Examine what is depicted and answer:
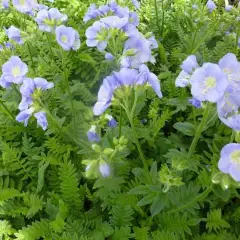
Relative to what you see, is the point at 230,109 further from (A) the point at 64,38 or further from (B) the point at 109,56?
(A) the point at 64,38

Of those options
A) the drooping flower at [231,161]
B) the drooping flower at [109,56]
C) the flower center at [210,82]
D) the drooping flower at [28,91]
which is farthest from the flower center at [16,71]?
the drooping flower at [231,161]

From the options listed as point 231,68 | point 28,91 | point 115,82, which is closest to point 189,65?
point 231,68

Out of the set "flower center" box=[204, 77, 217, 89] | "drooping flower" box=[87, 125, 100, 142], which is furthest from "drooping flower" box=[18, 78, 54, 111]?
"flower center" box=[204, 77, 217, 89]

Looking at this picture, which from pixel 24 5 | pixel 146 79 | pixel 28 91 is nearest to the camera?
pixel 146 79

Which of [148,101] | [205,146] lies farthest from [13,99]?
[205,146]

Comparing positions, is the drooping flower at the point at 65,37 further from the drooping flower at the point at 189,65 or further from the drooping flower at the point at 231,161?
the drooping flower at the point at 231,161

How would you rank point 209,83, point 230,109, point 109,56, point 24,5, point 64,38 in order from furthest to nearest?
point 24,5, point 64,38, point 109,56, point 230,109, point 209,83

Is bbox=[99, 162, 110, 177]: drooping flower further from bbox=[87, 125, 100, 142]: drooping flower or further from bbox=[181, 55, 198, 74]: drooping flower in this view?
bbox=[181, 55, 198, 74]: drooping flower
